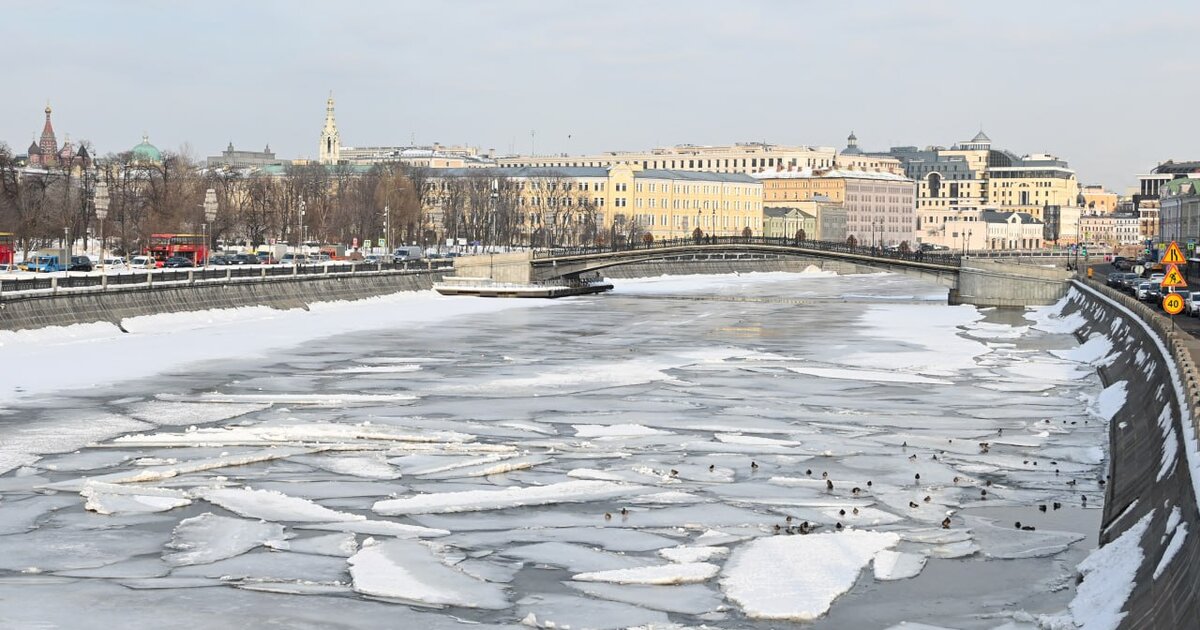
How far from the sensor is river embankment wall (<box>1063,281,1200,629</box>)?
17000mm

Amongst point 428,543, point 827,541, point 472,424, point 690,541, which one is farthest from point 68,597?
point 472,424

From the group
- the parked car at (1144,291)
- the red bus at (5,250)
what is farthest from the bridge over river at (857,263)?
the red bus at (5,250)

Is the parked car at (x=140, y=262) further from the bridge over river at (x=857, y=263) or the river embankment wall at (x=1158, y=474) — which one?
the river embankment wall at (x=1158, y=474)

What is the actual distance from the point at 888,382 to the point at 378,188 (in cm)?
11273

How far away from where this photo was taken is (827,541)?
22.5m

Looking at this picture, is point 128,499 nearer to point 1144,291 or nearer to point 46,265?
point 1144,291

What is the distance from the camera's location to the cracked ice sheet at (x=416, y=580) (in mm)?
19312

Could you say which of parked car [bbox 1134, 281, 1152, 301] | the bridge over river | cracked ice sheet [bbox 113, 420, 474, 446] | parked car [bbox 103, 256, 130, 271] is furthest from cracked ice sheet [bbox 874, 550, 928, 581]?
parked car [bbox 103, 256, 130, 271]

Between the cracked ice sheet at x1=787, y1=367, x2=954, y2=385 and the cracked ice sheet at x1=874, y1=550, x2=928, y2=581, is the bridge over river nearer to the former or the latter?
the cracked ice sheet at x1=787, y1=367, x2=954, y2=385

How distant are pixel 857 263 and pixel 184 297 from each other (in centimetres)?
4827

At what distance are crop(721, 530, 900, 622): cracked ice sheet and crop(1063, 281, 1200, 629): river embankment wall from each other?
309 centimetres

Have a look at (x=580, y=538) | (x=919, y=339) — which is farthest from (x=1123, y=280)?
(x=580, y=538)

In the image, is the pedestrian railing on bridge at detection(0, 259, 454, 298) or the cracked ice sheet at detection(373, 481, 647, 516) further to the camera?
the pedestrian railing on bridge at detection(0, 259, 454, 298)

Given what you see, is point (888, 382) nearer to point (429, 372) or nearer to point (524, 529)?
point (429, 372)
